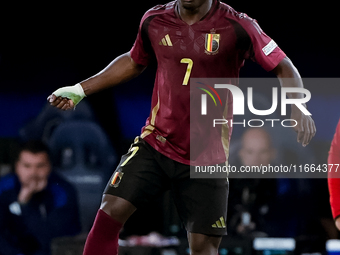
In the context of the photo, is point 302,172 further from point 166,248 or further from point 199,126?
point 199,126

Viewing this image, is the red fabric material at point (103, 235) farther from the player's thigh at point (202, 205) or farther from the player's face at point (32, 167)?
the player's face at point (32, 167)

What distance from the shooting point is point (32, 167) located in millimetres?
4227

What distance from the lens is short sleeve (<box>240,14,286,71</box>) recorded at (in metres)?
2.39

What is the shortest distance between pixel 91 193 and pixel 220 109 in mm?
2704

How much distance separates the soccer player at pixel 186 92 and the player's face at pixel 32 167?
185 centimetres

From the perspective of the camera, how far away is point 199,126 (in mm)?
2463

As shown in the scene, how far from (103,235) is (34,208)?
6.57 feet

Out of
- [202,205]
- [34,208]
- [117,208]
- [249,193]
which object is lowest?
[249,193]

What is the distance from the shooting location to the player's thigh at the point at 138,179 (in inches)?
92.6

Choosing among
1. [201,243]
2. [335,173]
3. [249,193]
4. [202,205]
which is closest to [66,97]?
[202,205]

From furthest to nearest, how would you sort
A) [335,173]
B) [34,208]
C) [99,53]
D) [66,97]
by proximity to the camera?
[99,53], [34,208], [335,173], [66,97]

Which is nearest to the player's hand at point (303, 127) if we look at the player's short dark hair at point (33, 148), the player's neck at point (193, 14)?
the player's neck at point (193, 14)

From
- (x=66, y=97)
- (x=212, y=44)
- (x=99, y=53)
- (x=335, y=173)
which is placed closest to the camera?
(x=212, y=44)

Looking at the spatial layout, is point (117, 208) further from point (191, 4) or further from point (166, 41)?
point (191, 4)
